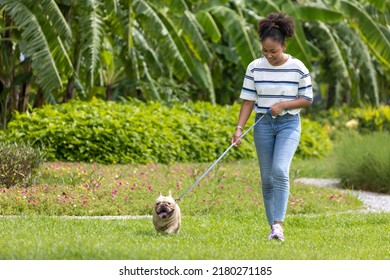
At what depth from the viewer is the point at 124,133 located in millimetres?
13867

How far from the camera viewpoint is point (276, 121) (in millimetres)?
6957

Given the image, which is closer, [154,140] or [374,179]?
[374,179]

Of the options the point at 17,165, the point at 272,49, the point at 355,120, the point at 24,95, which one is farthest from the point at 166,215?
the point at 355,120

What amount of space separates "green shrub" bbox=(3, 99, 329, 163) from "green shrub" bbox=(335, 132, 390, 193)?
2.86 metres

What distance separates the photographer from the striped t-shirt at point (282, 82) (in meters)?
6.91

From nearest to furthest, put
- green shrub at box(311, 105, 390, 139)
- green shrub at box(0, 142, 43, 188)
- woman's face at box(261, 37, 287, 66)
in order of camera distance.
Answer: woman's face at box(261, 37, 287, 66), green shrub at box(0, 142, 43, 188), green shrub at box(311, 105, 390, 139)

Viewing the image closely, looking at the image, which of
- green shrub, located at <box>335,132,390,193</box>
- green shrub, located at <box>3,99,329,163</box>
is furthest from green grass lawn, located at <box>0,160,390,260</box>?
green shrub, located at <box>335,132,390,193</box>

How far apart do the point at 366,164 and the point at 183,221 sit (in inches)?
214

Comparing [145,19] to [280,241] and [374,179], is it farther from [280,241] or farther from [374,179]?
[280,241]

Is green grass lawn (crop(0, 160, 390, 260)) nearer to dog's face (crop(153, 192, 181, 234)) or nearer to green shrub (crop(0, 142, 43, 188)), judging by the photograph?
dog's face (crop(153, 192, 181, 234))

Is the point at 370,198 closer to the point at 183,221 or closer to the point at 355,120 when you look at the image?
the point at 183,221

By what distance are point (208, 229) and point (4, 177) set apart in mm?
3422

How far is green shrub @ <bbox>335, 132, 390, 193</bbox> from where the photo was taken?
1249cm

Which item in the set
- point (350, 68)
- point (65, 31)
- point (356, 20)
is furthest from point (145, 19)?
point (350, 68)
